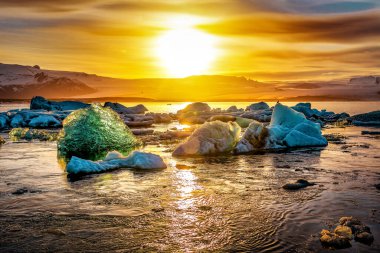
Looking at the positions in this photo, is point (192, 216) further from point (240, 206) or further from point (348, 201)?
point (348, 201)

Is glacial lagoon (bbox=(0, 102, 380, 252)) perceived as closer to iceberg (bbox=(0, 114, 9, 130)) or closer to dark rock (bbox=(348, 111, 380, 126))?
iceberg (bbox=(0, 114, 9, 130))

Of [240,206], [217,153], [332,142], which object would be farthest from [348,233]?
[332,142]

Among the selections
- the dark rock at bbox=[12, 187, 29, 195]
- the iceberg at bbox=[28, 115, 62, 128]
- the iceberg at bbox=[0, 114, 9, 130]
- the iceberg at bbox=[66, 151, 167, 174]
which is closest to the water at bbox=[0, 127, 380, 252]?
the dark rock at bbox=[12, 187, 29, 195]

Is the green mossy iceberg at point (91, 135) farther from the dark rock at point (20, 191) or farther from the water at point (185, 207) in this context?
the dark rock at point (20, 191)

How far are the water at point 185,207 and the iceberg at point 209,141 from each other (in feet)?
7.41

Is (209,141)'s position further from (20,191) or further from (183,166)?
(20,191)

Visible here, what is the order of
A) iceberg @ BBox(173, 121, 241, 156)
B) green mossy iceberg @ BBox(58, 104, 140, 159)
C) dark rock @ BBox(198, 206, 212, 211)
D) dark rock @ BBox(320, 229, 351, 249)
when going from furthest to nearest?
iceberg @ BBox(173, 121, 241, 156)
green mossy iceberg @ BBox(58, 104, 140, 159)
dark rock @ BBox(198, 206, 212, 211)
dark rock @ BBox(320, 229, 351, 249)

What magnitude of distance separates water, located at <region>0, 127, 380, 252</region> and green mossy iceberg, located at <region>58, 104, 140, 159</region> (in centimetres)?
→ 203

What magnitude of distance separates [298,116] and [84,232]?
46.4 ft

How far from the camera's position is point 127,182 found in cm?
824

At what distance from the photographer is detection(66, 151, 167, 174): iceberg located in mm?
9312

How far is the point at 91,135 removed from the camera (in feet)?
41.2

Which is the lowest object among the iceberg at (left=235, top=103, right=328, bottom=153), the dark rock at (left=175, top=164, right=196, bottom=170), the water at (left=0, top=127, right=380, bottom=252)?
the water at (left=0, top=127, right=380, bottom=252)

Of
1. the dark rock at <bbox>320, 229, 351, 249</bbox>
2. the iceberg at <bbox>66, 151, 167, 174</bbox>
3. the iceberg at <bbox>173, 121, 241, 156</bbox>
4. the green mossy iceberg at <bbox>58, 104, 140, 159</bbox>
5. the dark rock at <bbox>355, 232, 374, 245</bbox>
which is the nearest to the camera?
the dark rock at <bbox>320, 229, 351, 249</bbox>
